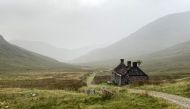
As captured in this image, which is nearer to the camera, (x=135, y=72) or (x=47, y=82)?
(x=135, y=72)

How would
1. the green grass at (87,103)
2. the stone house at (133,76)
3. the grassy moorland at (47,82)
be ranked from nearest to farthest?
the green grass at (87,103) < the grassy moorland at (47,82) < the stone house at (133,76)

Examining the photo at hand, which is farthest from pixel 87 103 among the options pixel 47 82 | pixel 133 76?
pixel 47 82

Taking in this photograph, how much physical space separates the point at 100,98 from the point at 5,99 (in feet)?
44.5

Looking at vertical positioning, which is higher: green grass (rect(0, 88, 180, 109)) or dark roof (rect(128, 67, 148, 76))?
dark roof (rect(128, 67, 148, 76))

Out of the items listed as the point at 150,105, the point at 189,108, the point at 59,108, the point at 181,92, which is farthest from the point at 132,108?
the point at 181,92

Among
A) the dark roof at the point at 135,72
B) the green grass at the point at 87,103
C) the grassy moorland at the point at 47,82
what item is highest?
the dark roof at the point at 135,72

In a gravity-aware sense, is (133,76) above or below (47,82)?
above

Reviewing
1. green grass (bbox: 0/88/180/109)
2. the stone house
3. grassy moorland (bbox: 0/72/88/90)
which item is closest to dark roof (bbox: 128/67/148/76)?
the stone house

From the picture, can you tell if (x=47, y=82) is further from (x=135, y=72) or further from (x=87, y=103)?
(x=87, y=103)

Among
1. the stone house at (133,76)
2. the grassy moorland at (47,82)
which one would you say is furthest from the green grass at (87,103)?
the stone house at (133,76)

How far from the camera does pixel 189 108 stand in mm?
33406

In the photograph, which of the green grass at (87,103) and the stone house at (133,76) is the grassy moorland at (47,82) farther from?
the green grass at (87,103)

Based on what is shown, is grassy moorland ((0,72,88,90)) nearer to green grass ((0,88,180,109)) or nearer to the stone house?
the stone house

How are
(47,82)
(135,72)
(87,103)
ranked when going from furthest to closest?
(47,82), (135,72), (87,103)
